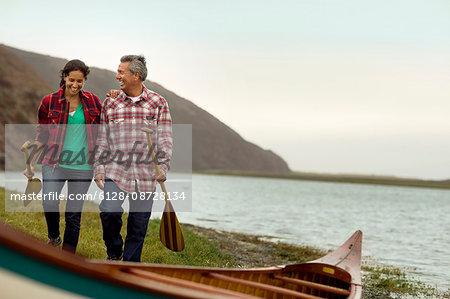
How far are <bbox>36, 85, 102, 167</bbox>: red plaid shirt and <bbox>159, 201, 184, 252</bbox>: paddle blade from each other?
1486 mm

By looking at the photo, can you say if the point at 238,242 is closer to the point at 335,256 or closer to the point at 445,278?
the point at 445,278

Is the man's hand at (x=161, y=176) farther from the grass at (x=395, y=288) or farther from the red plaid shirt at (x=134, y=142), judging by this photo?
the grass at (x=395, y=288)

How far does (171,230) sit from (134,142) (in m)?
1.57

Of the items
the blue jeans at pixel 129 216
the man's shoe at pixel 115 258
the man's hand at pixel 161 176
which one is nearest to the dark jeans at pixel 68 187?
the blue jeans at pixel 129 216

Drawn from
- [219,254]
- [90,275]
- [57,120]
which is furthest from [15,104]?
[90,275]

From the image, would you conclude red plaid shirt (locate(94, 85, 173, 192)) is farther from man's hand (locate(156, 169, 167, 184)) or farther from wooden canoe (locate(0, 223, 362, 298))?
wooden canoe (locate(0, 223, 362, 298))

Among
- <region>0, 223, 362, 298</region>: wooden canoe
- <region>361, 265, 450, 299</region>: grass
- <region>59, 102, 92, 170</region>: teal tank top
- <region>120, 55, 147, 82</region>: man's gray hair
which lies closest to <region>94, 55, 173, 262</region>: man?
<region>120, 55, 147, 82</region>: man's gray hair

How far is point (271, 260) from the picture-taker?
1565 cm

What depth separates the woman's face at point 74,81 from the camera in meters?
6.79

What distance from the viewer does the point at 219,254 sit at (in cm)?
1420

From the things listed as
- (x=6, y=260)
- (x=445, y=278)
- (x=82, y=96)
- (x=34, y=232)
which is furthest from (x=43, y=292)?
(x=445, y=278)

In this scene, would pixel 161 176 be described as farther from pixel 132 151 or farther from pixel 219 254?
pixel 219 254

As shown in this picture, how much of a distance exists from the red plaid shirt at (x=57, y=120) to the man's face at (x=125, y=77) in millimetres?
674

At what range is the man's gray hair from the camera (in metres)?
6.64
